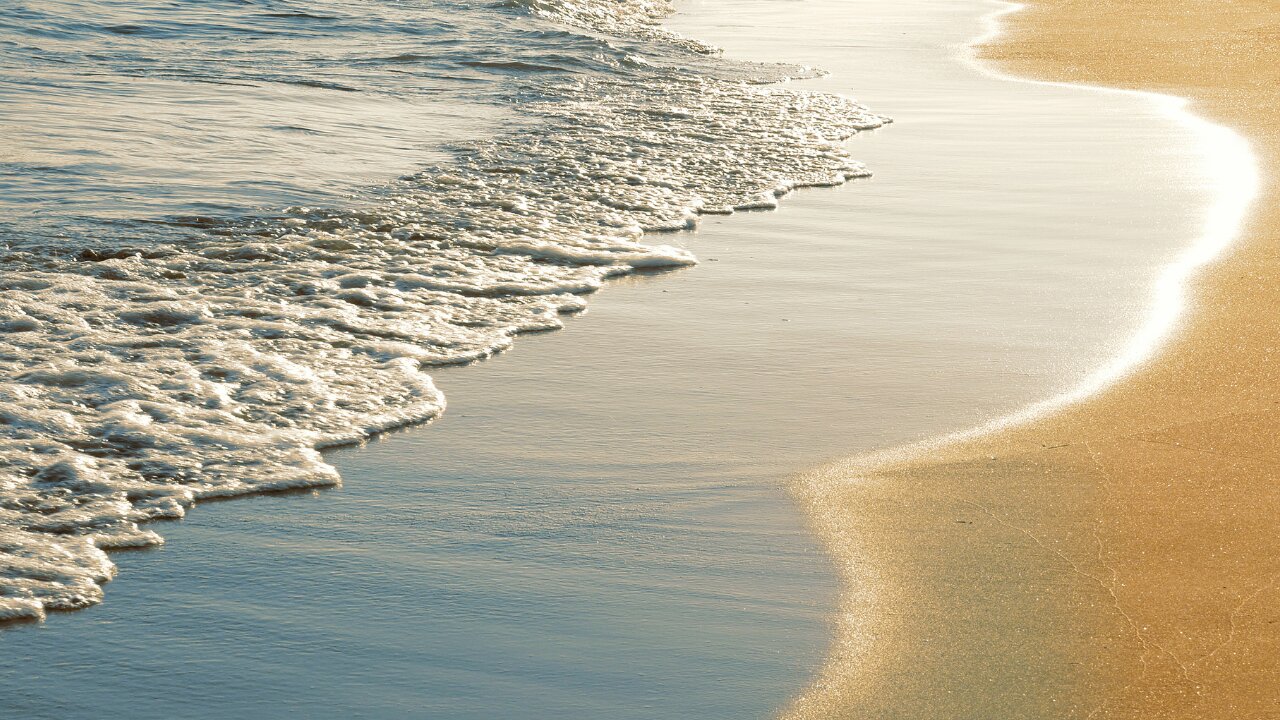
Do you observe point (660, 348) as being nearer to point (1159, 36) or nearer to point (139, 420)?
point (139, 420)

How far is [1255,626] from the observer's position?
2.82 meters

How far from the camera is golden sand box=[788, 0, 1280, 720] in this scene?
262 cm

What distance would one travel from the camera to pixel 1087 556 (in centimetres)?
315

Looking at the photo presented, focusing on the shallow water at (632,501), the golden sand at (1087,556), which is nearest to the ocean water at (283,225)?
the shallow water at (632,501)

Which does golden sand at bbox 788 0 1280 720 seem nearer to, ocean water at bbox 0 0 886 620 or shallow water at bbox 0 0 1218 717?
shallow water at bbox 0 0 1218 717

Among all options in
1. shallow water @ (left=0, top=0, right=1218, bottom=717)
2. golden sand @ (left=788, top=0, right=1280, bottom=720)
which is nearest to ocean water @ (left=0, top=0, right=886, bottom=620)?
shallow water @ (left=0, top=0, right=1218, bottom=717)

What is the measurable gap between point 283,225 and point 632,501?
11.3 feet

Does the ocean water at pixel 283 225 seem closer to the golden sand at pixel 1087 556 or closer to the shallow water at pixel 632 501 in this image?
the shallow water at pixel 632 501

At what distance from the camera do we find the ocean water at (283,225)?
3707 millimetres

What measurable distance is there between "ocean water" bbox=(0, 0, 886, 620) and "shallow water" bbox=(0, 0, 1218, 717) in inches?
9.6

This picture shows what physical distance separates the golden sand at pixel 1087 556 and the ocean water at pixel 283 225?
4.98 feet

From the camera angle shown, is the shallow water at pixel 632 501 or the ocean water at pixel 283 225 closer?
the shallow water at pixel 632 501

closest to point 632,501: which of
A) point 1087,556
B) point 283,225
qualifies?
point 1087,556

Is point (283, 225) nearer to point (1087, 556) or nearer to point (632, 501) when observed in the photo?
point (632, 501)
